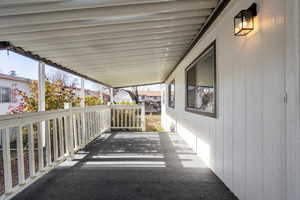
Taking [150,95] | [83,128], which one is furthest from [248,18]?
[150,95]

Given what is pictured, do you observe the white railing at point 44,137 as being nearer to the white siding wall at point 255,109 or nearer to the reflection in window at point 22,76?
A: the reflection in window at point 22,76

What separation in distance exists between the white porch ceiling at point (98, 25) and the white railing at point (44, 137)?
118cm

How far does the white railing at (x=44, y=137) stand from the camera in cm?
221

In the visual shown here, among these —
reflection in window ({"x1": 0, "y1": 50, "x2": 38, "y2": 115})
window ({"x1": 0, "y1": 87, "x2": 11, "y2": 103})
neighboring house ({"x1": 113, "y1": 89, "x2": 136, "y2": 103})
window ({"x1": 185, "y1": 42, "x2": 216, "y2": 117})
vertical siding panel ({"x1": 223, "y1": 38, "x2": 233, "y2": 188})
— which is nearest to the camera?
vertical siding panel ({"x1": 223, "y1": 38, "x2": 233, "y2": 188})

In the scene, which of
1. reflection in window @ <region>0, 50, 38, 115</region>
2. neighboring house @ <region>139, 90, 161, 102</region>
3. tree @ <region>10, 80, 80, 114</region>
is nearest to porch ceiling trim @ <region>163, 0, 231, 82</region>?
reflection in window @ <region>0, 50, 38, 115</region>

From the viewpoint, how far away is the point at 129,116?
7.90 meters

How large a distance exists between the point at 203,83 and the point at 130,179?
2209 millimetres

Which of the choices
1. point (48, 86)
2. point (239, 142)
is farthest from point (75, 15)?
point (48, 86)

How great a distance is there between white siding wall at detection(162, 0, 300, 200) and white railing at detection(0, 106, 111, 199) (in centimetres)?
258

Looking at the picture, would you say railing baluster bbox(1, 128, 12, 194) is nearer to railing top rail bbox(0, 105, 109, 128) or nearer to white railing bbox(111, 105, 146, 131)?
railing top rail bbox(0, 105, 109, 128)

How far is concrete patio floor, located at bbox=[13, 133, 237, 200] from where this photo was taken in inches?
91.9


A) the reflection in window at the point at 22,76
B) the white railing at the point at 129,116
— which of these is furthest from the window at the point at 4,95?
the white railing at the point at 129,116

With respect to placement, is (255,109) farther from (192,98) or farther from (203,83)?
(192,98)

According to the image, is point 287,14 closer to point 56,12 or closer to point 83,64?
point 56,12
